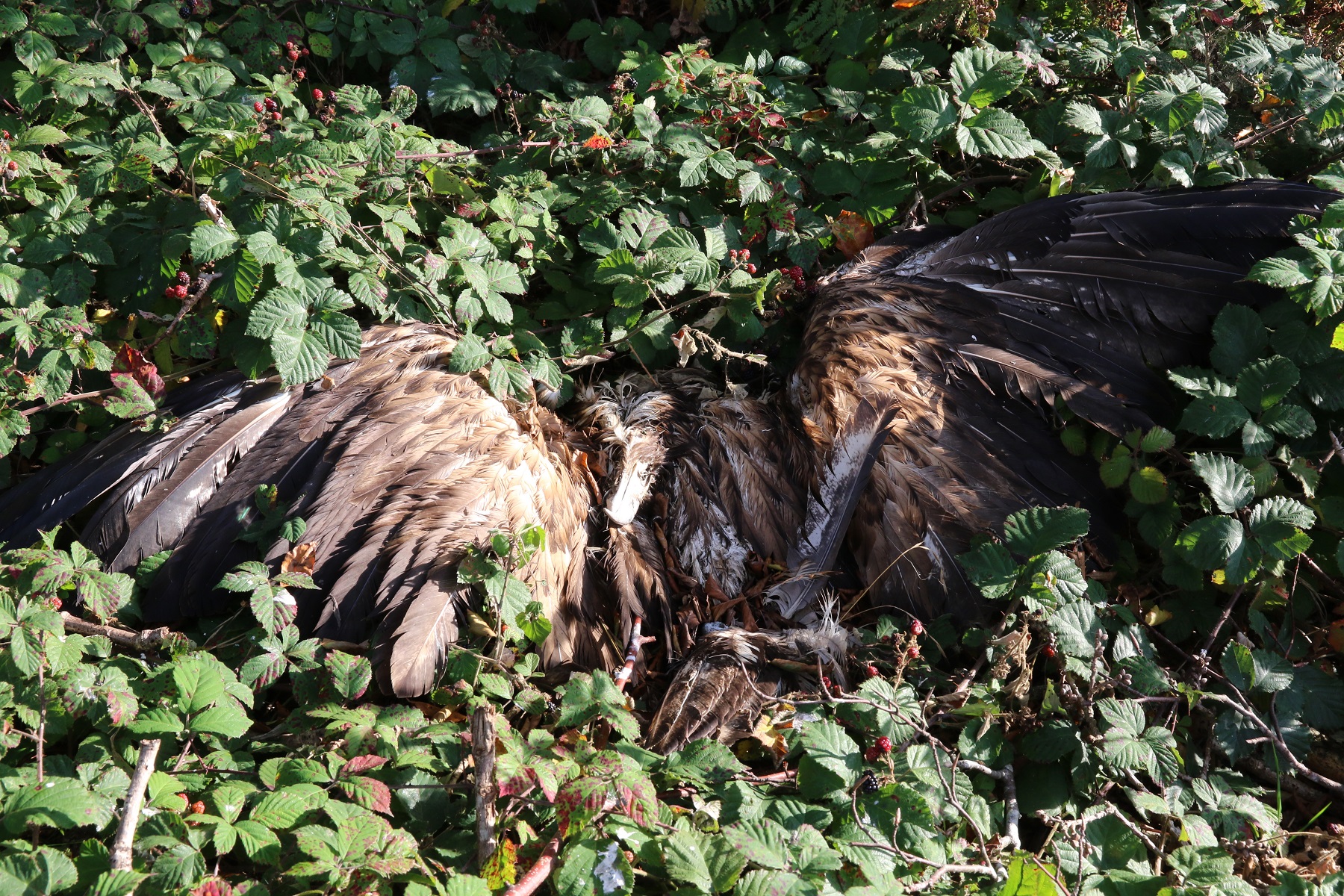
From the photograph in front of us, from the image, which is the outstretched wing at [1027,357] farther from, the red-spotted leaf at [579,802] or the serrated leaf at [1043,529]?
the red-spotted leaf at [579,802]

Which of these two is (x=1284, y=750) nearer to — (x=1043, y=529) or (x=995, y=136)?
(x=1043, y=529)

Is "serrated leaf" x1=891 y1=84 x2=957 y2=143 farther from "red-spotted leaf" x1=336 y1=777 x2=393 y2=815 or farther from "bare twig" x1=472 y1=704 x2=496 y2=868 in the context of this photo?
"red-spotted leaf" x1=336 y1=777 x2=393 y2=815

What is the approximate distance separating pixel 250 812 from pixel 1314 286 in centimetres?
297

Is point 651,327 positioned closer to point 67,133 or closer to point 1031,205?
point 1031,205

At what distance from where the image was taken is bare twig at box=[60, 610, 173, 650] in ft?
7.89

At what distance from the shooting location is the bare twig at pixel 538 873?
1.78 m

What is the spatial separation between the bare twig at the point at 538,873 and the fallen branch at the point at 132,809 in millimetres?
722

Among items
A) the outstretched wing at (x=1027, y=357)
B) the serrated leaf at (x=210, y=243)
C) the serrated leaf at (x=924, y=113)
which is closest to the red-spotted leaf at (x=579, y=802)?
the outstretched wing at (x=1027, y=357)

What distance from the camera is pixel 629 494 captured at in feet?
9.71

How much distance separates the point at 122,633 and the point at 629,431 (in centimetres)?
159

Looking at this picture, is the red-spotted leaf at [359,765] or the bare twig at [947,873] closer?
the bare twig at [947,873]

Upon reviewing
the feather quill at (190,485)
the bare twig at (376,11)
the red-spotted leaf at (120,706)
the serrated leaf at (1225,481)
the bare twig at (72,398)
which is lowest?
the red-spotted leaf at (120,706)

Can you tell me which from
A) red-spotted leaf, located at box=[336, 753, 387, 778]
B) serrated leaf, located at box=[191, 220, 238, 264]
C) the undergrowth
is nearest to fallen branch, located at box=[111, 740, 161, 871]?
the undergrowth

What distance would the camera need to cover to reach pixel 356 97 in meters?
3.43
